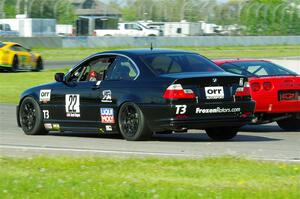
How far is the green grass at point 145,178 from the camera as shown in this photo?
773 cm

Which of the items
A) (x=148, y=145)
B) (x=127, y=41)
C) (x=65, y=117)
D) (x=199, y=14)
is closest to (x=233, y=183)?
(x=148, y=145)

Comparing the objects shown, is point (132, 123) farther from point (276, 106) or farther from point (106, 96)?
point (276, 106)

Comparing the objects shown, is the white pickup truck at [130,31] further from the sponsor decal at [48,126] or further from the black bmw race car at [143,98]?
the black bmw race car at [143,98]

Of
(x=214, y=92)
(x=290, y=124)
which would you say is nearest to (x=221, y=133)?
(x=214, y=92)

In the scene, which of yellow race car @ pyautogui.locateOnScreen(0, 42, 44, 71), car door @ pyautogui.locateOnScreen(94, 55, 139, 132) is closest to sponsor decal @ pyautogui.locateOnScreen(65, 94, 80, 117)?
car door @ pyautogui.locateOnScreen(94, 55, 139, 132)

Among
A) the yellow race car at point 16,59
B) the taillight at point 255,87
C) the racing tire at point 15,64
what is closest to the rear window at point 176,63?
the taillight at point 255,87

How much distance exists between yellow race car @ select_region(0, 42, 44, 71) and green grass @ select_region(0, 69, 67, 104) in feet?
6.57

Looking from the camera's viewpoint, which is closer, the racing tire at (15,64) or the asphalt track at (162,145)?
the asphalt track at (162,145)

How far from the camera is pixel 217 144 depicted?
1295 centimetres

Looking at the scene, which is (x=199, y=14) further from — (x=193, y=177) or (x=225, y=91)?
(x=193, y=177)

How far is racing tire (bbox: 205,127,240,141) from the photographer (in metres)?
13.7

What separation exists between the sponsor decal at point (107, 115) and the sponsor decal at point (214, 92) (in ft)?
5.00

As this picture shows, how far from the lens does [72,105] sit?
46.3 ft

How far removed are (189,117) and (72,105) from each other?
2.29 metres
